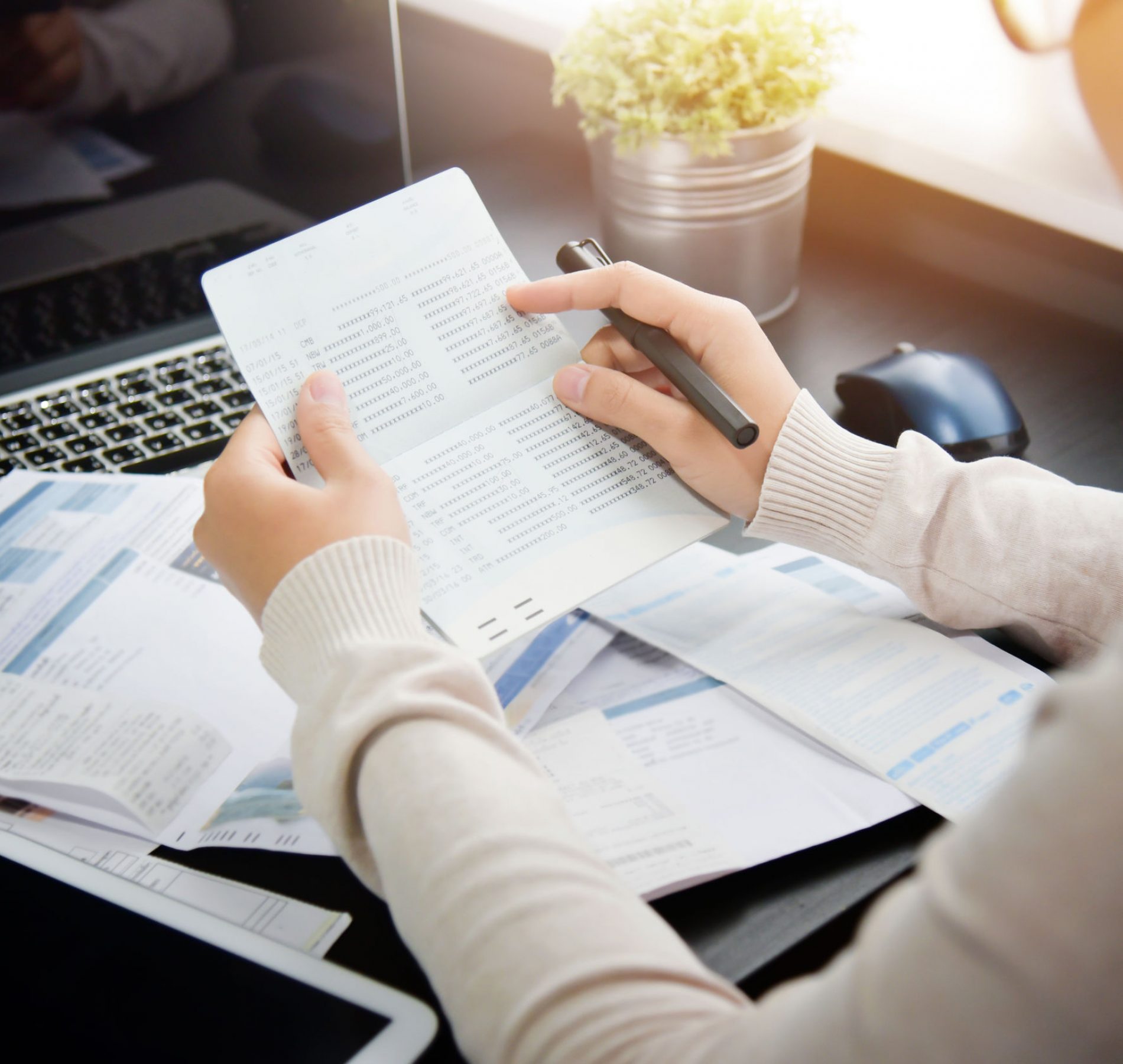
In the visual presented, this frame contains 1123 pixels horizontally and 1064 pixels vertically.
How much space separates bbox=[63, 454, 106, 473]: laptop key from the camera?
2.54 ft

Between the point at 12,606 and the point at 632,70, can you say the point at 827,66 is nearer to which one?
the point at 632,70

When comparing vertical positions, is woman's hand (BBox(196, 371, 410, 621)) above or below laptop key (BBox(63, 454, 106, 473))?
above

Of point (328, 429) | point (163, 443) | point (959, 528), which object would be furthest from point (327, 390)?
point (959, 528)

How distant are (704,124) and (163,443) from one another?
492 millimetres

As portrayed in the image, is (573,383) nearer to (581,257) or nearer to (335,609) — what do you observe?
(581,257)

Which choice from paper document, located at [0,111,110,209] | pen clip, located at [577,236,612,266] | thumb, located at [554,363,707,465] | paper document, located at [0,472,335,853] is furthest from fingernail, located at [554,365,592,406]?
paper document, located at [0,111,110,209]

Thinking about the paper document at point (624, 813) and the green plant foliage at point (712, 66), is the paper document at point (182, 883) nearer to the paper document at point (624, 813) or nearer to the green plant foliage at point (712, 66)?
the paper document at point (624, 813)

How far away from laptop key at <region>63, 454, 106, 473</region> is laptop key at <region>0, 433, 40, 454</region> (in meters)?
0.03

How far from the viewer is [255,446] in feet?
Answer: 1.96

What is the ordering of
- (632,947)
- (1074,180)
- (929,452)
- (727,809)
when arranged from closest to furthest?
(632,947) → (727,809) → (929,452) → (1074,180)

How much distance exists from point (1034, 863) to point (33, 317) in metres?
0.85

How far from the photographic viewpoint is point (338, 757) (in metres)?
0.45

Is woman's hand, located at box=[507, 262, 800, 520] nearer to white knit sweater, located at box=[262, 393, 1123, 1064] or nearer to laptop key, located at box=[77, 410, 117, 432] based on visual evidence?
white knit sweater, located at box=[262, 393, 1123, 1064]

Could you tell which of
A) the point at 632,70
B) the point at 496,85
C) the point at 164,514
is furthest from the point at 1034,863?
the point at 496,85
